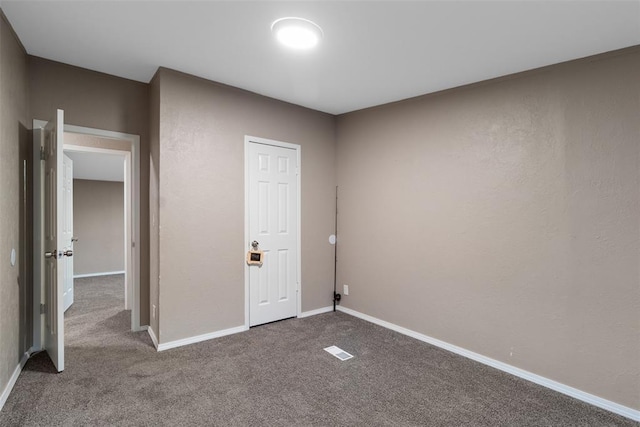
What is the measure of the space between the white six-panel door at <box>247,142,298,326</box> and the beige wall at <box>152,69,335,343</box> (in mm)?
157

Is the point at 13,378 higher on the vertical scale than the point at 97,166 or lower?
lower

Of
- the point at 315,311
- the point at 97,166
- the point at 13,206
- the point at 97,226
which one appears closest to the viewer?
the point at 13,206

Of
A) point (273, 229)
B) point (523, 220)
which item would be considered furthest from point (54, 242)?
point (523, 220)

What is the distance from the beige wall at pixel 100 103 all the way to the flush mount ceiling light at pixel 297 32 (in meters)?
1.85

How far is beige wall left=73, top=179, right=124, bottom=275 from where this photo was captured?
6.65m

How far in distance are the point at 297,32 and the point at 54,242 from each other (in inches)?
96.3

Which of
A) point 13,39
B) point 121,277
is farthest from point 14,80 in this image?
point 121,277

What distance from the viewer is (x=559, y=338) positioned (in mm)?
2592

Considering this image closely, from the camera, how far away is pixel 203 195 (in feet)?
10.9

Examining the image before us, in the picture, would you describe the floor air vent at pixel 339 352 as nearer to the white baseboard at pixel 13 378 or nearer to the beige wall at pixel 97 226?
the white baseboard at pixel 13 378

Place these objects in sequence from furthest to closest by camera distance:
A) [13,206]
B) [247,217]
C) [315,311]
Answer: [315,311] < [247,217] < [13,206]

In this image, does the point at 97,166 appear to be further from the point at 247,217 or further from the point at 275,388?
the point at 275,388

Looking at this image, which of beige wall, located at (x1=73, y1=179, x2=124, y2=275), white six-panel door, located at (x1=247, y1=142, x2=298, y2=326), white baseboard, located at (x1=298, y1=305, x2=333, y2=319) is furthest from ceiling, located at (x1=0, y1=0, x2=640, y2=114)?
beige wall, located at (x1=73, y1=179, x2=124, y2=275)

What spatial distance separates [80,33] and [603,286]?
4.19 m
